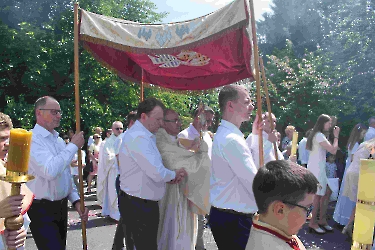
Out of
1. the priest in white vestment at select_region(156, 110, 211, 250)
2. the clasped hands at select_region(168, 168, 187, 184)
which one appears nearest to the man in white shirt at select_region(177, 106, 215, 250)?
the priest in white vestment at select_region(156, 110, 211, 250)

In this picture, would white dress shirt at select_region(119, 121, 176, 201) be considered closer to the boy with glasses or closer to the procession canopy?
the procession canopy

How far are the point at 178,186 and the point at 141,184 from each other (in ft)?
2.95

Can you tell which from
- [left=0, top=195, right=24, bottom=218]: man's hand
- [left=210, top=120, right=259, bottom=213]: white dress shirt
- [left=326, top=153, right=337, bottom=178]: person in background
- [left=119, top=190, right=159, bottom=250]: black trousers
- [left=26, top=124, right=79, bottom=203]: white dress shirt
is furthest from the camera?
[left=326, top=153, right=337, bottom=178]: person in background

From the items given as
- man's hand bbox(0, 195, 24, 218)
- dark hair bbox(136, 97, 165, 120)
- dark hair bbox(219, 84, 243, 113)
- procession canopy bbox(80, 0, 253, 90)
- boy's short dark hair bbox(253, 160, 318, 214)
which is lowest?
man's hand bbox(0, 195, 24, 218)

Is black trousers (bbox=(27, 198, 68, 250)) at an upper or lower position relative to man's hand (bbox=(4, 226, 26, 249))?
lower

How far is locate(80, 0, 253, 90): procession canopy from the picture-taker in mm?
3598

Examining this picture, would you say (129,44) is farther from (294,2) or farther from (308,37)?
(294,2)

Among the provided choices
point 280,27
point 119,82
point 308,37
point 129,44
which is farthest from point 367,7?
point 280,27

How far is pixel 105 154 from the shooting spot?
8188 mm

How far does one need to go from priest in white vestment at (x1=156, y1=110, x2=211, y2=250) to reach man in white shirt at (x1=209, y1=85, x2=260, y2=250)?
3.64 ft

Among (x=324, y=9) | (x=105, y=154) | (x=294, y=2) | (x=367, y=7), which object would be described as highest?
(x=294, y=2)

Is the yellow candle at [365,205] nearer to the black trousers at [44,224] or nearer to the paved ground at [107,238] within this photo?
the black trousers at [44,224]

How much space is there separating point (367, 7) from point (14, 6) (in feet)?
47.1

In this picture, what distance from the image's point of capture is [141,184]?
3.86 m
